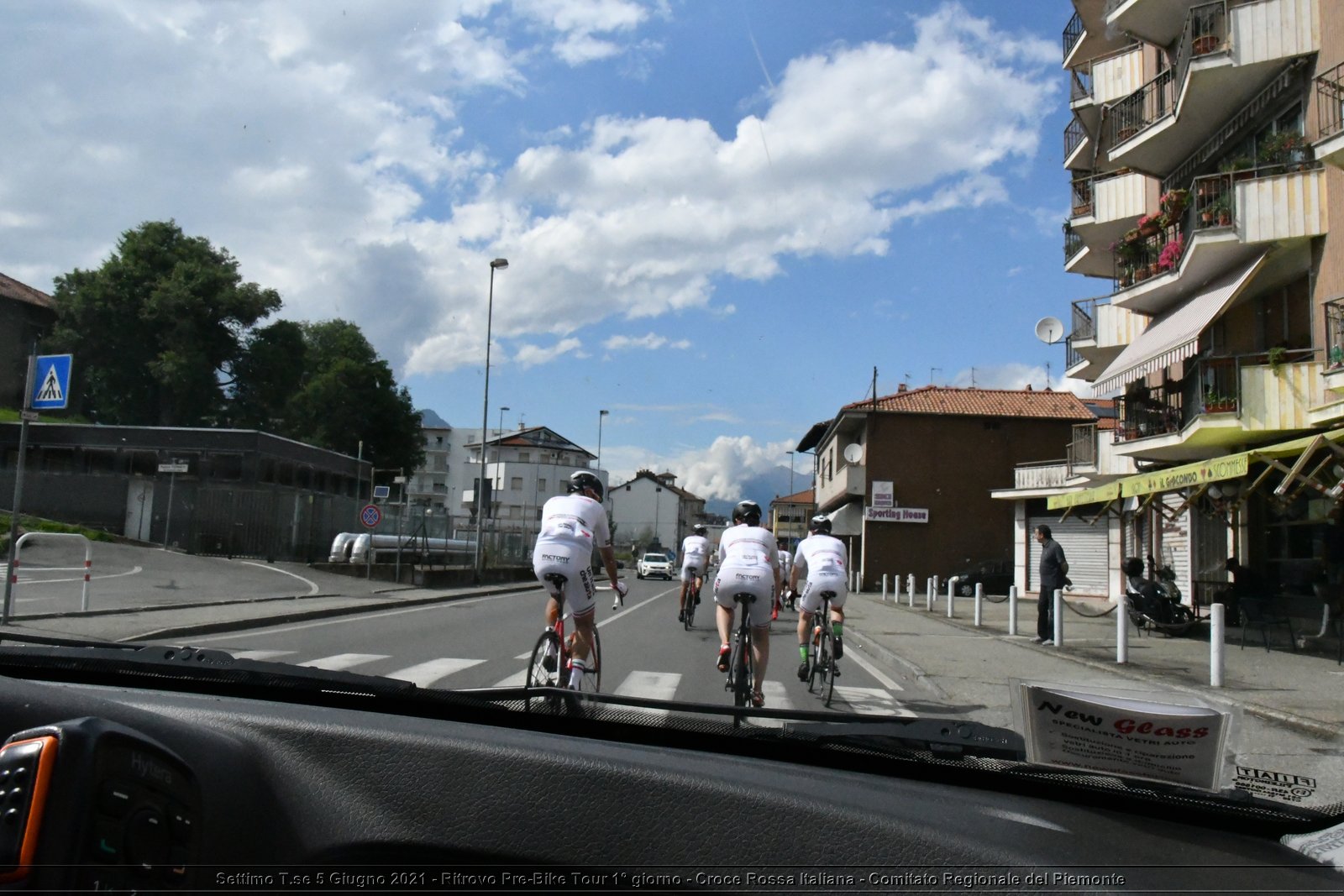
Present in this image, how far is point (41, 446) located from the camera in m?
38.3

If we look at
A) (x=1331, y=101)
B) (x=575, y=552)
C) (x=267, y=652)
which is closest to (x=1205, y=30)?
(x=1331, y=101)

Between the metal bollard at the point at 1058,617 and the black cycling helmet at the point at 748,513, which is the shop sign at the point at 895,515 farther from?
the black cycling helmet at the point at 748,513

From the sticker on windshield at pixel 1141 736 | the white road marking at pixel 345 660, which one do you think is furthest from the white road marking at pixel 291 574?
the sticker on windshield at pixel 1141 736

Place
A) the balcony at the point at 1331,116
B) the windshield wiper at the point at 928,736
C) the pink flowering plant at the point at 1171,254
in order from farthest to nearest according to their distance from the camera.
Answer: the pink flowering plant at the point at 1171,254, the balcony at the point at 1331,116, the windshield wiper at the point at 928,736

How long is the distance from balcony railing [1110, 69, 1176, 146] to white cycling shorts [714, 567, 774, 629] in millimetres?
16607

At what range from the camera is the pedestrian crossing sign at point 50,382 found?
1215 centimetres

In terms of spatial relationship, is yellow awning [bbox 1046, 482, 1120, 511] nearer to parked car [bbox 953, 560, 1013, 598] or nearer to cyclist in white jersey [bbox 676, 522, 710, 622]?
cyclist in white jersey [bbox 676, 522, 710, 622]

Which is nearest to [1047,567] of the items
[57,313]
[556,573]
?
[556,573]

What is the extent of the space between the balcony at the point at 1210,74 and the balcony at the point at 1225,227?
4.64 ft

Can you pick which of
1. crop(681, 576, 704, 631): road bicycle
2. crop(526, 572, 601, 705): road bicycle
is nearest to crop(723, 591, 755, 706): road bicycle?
crop(526, 572, 601, 705): road bicycle

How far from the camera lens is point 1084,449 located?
29516 millimetres

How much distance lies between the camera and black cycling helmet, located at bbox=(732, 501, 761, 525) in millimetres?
7980

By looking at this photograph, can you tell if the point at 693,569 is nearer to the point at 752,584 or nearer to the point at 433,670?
the point at 433,670

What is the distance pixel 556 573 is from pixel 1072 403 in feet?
164
